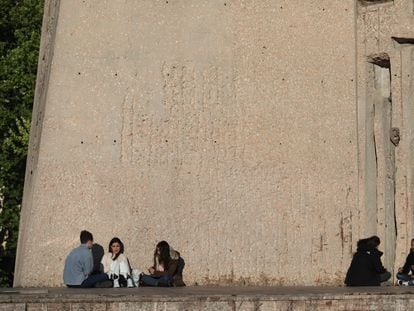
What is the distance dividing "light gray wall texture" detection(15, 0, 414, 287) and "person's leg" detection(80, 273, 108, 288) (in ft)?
3.00

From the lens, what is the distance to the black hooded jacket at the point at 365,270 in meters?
23.8

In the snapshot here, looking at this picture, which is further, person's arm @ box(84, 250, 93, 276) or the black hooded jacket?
the black hooded jacket

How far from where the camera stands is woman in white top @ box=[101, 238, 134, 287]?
76.4 ft

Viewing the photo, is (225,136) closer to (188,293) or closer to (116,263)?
(116,263)

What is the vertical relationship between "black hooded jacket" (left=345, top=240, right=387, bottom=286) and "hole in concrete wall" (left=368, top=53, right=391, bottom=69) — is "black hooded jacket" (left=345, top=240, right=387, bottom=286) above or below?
below

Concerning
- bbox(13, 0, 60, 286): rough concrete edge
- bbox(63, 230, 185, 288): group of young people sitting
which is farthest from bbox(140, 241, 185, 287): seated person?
bbox(13, 0, 60, 286): rough concrete edge

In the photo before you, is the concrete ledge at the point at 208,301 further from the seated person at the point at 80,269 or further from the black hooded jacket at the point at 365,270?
the black hooded jacket at the point at 365,270

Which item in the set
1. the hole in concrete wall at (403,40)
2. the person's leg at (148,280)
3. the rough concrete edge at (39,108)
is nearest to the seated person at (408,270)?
the hole in concrete wall at (403,40)

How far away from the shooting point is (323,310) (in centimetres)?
1973

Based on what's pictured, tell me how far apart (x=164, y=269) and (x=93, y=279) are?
3.84ft

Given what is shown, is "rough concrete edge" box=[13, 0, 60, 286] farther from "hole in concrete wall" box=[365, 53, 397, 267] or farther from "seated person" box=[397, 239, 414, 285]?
"seated person" box=[397, 239, 414, 285]

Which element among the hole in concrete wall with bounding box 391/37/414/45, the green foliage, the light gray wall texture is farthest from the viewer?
the green foliage

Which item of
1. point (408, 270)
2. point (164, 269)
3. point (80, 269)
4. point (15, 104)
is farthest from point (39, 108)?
point (15, 104)

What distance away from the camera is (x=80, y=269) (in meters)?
22.9
